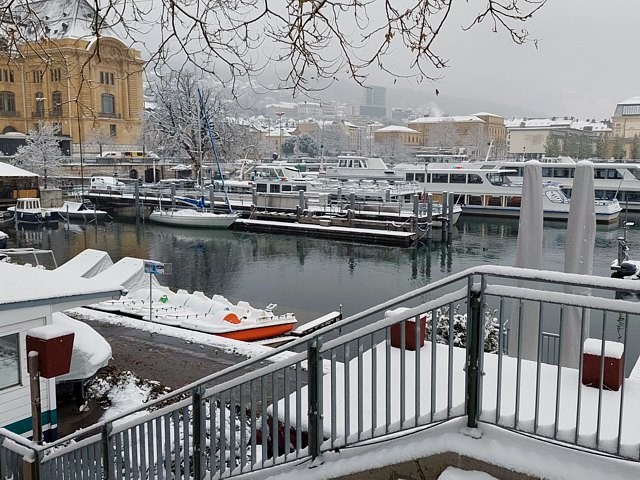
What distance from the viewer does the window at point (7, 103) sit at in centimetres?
7631

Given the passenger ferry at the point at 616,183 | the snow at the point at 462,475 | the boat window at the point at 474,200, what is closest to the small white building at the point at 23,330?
the snow at the point at 462,475

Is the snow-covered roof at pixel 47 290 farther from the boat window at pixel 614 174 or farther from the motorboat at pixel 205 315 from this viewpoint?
the boat window at pixel 614 174

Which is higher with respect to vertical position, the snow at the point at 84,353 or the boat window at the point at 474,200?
the snow at the point at 84,353

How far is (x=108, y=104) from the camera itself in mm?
79938

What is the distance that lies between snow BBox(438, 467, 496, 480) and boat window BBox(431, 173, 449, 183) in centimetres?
5199

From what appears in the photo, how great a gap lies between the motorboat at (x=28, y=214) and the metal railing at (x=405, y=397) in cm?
4085

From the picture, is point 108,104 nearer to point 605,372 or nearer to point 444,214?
point 444,214

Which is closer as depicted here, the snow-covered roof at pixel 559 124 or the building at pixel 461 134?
the building at pixel 461 134

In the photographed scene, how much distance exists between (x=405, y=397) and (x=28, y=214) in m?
43.8

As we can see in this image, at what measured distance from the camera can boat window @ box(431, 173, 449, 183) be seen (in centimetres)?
5412

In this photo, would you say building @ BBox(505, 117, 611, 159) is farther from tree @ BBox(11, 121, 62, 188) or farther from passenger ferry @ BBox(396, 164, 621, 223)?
tree @ BBox(11, 121, 62, 188)

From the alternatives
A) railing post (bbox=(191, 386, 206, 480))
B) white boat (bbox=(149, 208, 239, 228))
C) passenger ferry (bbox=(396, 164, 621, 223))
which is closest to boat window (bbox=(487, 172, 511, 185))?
passenger ferry (bbox=(396, 164, 621, 223))

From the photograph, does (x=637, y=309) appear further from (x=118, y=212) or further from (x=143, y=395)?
(x=118, y=212)

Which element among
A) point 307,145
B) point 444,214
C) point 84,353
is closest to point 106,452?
point 84,353
